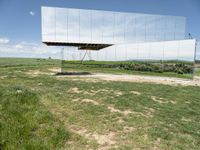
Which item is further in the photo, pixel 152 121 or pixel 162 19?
pixel 162 19

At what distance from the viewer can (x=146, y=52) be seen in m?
21.7

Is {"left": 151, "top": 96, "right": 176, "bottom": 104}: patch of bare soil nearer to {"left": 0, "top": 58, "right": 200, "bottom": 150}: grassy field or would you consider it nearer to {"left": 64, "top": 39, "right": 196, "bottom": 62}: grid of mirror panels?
{"left": 0, "top": 58, "right": 200, "bottom": 150}: grassy field

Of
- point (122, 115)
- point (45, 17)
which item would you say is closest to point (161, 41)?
point (45, 17)

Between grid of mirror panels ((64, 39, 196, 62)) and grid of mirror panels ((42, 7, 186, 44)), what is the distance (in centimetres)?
111

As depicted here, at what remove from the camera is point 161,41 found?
68.6 feet

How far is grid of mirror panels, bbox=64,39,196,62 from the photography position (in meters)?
19.4

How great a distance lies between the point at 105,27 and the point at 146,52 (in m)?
6.92

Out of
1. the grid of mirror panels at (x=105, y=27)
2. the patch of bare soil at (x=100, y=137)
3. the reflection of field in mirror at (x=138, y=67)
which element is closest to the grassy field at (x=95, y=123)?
the patch of bare soil at (x=100, y=137)

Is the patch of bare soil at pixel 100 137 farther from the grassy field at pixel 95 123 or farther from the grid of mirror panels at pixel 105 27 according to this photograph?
the grid of mirror panels at pixel 105 27

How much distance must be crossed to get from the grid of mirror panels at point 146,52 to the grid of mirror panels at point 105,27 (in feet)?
3.65

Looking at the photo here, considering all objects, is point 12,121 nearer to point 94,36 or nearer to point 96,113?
point 96,113

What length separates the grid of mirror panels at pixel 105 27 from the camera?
15.8 meters

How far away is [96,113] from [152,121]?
184 cm

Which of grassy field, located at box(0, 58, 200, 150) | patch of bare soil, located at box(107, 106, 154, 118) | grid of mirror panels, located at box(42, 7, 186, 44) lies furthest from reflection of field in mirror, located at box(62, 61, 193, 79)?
patch of bare soil, located at box(107, 106, 154, 118)
